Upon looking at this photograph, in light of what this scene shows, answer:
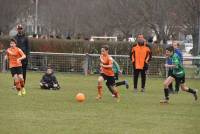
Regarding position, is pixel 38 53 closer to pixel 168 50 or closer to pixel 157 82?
pixel 157 82

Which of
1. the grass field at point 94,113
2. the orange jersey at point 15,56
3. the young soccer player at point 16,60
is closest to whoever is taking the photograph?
the grass field at point 94,113

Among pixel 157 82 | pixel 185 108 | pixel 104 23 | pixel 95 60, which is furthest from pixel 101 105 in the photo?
pixel 104 23

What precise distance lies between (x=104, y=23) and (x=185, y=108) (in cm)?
3696

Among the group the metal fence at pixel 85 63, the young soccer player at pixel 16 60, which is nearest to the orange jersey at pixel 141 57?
the young soccer player at pixel 16 60

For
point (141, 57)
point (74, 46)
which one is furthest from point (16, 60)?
point (74, 46)

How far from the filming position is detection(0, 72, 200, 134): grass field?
1192 cm

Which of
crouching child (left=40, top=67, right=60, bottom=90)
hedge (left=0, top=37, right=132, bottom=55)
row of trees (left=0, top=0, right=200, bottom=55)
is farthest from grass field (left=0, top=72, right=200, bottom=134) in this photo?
row of trees (left=0, top=0, right=200, bottom=55)

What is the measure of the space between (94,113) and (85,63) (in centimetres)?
1547

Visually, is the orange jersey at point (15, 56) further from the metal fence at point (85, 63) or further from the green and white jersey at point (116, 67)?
the metal fence at point (85, 63)

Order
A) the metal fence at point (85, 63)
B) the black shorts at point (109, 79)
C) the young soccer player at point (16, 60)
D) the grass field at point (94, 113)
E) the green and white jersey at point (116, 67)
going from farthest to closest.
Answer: the metal fence at point (85, 63)
the green and white jersey at point (116, 67)
the young soccer player at point (16, 60)
the black shorts at point (109, 79)
the grass field at point (94, 113)

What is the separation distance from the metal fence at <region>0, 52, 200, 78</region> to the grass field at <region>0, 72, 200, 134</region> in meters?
8.02

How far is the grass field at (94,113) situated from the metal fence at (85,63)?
802 centimetres

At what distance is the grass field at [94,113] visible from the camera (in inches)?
469

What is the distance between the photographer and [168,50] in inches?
691
